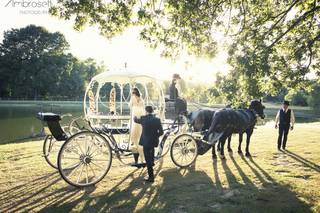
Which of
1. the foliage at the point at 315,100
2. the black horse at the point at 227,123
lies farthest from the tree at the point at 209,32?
the foliage at the point at 315,100

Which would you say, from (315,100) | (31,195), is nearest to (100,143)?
(31,195)

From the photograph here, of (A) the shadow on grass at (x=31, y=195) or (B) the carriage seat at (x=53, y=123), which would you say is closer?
(A) the shadow on grass at (x=31, y=195)

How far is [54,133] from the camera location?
7.99m

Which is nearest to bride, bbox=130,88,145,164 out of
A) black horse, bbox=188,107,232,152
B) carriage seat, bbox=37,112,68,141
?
carriage seat, bbox=37,112,68,141

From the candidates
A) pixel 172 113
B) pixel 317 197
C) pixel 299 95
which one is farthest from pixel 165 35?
pixel 299 95

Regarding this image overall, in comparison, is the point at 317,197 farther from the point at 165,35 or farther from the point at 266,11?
the point at 266,11

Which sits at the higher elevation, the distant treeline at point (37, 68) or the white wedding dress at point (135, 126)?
the distant treeline at point (37, 68)

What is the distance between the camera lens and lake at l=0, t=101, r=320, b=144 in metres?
28.4

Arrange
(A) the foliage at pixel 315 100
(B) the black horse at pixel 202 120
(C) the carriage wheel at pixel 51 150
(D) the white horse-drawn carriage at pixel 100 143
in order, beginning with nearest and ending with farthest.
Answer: (D) the white horse-drawn carriage at pixel 100 143
(C) the carriage wheel at pixel 51 150
(B) the black horse at pixel 202 120
(A) the foliage at pixel 315 100

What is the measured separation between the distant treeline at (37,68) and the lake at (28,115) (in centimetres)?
758

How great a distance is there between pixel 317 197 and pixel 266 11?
7859mm

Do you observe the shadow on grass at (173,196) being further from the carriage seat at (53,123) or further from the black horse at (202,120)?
the black horse at (202,120)

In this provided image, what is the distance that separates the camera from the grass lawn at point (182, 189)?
625 cm

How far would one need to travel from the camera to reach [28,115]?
1759 inches
